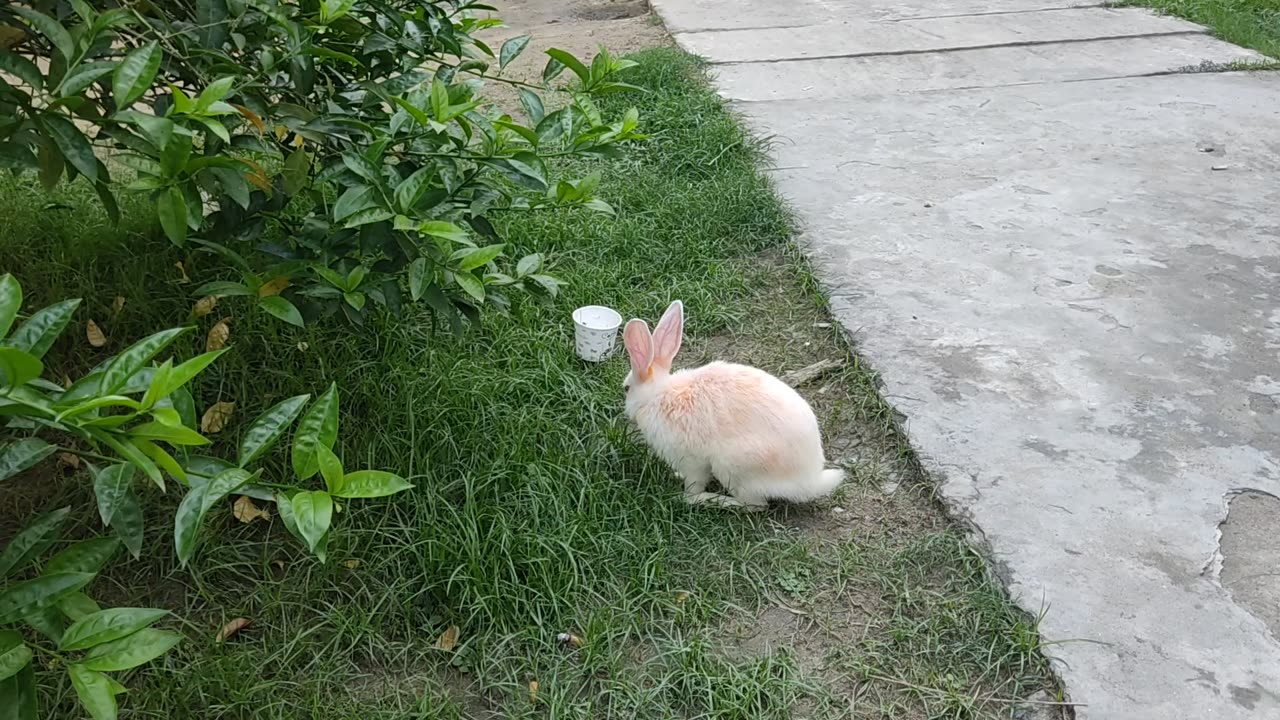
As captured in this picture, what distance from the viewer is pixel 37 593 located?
1.49 metres

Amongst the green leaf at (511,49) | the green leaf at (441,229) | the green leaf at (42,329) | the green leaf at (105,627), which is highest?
the green leaf at (511,49)

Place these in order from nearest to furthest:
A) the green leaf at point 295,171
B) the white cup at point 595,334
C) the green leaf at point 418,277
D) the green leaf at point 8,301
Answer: the green leaf at point 8,301 → the green leaf at point 418,277 → the green leaf at point 295,171 → the white cup at point 595,334

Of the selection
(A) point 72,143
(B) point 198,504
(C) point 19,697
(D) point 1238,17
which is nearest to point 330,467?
(B) point 198,504

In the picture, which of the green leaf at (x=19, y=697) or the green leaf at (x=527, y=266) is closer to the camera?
the green leaf at (x=19, y=697)

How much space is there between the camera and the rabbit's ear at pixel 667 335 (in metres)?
2.92

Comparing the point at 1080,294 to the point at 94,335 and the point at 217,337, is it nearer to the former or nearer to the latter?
the point at 217,337

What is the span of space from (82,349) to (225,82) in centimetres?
154

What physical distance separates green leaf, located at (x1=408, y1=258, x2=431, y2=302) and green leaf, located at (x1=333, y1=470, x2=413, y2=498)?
0.62m

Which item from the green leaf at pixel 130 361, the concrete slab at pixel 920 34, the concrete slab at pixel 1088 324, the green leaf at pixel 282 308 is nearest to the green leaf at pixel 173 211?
the green leaf at pixel 282 308

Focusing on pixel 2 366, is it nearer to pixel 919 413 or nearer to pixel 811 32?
pixel 919 413

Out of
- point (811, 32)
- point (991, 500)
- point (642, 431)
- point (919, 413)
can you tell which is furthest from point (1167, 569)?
point (811, 32)

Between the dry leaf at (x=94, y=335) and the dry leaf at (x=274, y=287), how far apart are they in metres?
0.92

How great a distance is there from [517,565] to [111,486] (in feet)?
3.85

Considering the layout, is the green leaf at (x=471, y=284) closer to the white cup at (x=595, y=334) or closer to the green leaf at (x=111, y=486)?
the green leaf at (x=111, y=486)
